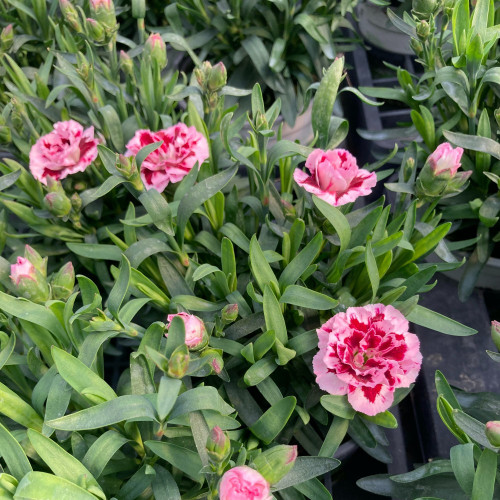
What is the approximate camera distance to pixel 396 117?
1286 mm

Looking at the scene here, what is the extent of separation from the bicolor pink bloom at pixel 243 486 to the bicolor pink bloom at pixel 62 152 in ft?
1.76

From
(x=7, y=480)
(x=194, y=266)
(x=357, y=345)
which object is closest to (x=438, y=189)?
(x=357, y=345)

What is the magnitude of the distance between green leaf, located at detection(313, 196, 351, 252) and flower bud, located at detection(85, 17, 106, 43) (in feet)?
1.40

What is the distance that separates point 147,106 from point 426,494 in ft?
2.26

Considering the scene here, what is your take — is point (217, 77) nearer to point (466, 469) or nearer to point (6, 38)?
point (6, 38)

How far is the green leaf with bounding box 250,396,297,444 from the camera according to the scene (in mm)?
634

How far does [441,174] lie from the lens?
2.37ft

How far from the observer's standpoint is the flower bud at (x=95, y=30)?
0.86 meters

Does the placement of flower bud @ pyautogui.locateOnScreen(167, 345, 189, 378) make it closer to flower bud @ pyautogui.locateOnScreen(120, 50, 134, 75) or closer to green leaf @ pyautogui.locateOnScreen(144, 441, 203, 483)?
green leaf @ pyautogui.locateOnScreen(144, 441, 203, 483)

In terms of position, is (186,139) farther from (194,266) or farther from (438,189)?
(438,189)

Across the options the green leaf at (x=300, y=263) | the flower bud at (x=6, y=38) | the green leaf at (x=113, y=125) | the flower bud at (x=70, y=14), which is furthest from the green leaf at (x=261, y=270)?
the flower bud at (x=6, y=38)

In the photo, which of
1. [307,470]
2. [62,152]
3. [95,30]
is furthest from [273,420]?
[95,30]

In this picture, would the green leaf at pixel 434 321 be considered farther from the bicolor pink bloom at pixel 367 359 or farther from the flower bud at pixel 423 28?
the flower bud at pixel 423 28

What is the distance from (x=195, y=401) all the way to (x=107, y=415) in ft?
0.28
